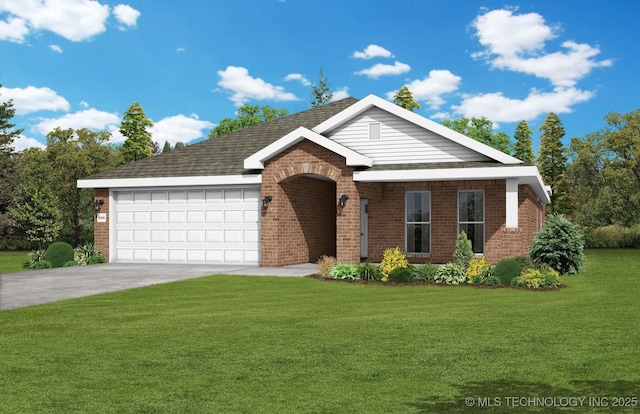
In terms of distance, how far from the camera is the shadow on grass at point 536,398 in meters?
6.19

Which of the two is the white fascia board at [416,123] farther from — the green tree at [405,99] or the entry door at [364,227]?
the green tree at [405,99]

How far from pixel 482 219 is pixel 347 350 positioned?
16003 millimetres

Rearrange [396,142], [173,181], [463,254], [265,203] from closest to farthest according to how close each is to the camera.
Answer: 1. [463,254]
2. [265,203]
3. [396,142]
4. [173,181]

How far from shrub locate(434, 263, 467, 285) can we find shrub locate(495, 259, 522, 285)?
96 centimetres

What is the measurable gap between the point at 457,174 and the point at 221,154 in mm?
10473

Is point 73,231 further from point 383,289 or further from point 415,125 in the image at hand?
point 383,289

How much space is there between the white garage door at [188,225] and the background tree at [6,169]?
2552cm

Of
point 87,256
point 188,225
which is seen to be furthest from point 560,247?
point 87,256

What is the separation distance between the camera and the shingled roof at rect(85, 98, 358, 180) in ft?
83.3

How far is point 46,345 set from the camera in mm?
9484

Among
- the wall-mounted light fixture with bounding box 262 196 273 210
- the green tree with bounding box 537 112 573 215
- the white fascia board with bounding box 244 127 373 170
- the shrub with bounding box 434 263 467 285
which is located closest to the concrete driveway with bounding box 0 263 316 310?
the wall-mounted light fixture with bounding box 262 196 273 210

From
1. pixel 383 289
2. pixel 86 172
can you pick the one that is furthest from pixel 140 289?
pixel 86 172

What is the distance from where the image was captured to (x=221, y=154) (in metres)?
27.1

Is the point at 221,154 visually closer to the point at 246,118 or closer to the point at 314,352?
the point at 314,352
